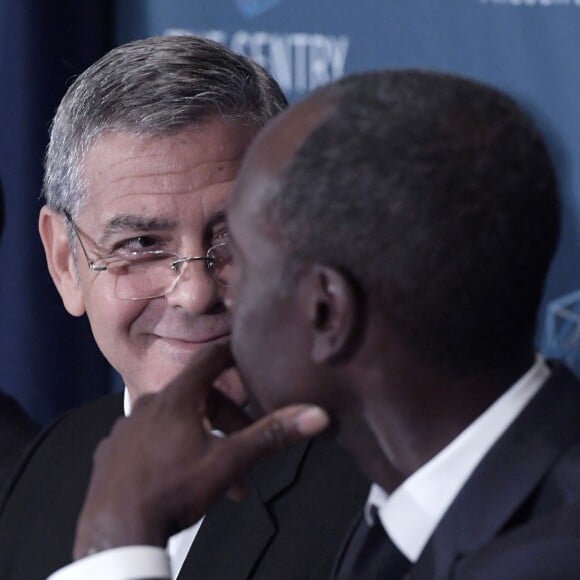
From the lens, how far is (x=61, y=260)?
1913mm

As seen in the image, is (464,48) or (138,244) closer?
(138,244)

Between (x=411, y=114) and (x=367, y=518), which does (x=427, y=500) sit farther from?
(x=411, y=114)

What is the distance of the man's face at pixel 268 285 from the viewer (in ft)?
3.46

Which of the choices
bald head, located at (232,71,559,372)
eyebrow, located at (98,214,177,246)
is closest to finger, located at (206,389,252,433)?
bald head, located at (232,71,559,372)

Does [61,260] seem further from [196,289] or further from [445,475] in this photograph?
[445,475]

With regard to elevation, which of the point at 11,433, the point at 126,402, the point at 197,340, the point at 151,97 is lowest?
the point at 11,433

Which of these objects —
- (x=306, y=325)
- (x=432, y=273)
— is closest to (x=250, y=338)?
(x=306, y=325)

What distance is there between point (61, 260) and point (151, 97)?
13.7 inches

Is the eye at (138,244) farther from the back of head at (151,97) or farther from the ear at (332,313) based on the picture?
the ear at (332,313)

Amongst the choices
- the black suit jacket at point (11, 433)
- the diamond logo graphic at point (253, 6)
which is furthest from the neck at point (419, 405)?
the diamond logo graphic at point (253, 6)

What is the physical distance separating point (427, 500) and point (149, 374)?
31.2 inches

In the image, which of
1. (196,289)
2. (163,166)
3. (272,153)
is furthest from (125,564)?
(163,166)

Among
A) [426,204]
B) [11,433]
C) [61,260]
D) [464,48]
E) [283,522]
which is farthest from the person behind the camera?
[464,48]

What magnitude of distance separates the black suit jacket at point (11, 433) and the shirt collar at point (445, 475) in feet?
3.72
